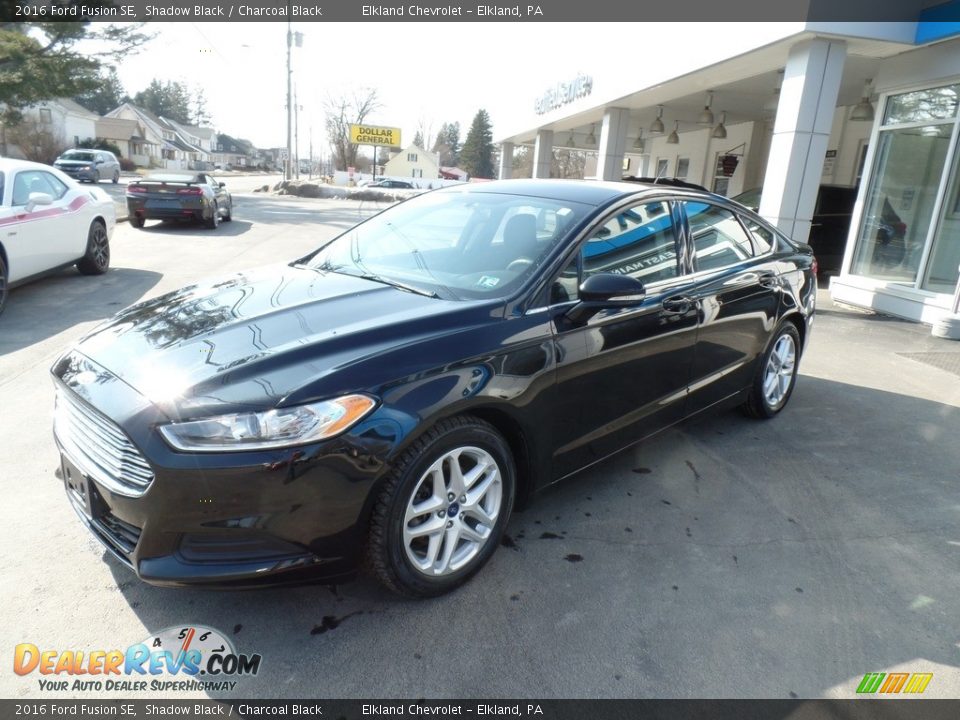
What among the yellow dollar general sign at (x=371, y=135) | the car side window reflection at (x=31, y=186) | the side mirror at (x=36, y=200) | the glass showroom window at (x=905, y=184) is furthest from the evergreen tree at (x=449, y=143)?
the side mirror at (x=36, y=200)

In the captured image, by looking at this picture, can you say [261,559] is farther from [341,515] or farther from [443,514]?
[443,514]

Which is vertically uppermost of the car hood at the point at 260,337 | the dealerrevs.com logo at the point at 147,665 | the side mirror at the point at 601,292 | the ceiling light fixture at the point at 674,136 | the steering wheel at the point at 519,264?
the ceiling light fixture at the point at 674,136

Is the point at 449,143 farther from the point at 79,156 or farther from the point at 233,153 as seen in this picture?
the point at 79,156

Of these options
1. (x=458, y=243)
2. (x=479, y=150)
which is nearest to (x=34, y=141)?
(x=458, y=243)

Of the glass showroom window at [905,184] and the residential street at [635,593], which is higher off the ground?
the glass showroom window at [905,184]

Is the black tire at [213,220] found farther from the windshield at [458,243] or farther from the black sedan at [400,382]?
the black sedan at [400,382]

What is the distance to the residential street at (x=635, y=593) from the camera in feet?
7.72

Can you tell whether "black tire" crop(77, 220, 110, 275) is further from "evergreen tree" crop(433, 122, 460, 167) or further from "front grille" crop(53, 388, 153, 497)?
"evergreen tree" crop(433, 122, 460, 167)

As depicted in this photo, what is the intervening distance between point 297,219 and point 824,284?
13904 mm

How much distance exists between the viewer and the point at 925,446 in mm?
4617

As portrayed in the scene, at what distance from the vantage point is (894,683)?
7.89ft

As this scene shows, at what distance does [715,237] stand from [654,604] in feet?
7.69

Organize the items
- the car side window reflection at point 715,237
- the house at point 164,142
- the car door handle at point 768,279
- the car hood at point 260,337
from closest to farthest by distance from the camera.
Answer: the car hood at point 260,337
the car side window reflection at point 715,237
the car door handle at point 768,279
the house at point 164,142

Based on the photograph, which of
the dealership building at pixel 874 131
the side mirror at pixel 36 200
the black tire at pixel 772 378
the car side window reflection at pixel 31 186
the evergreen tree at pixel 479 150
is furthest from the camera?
the evergreen tree at pixel 479 150
